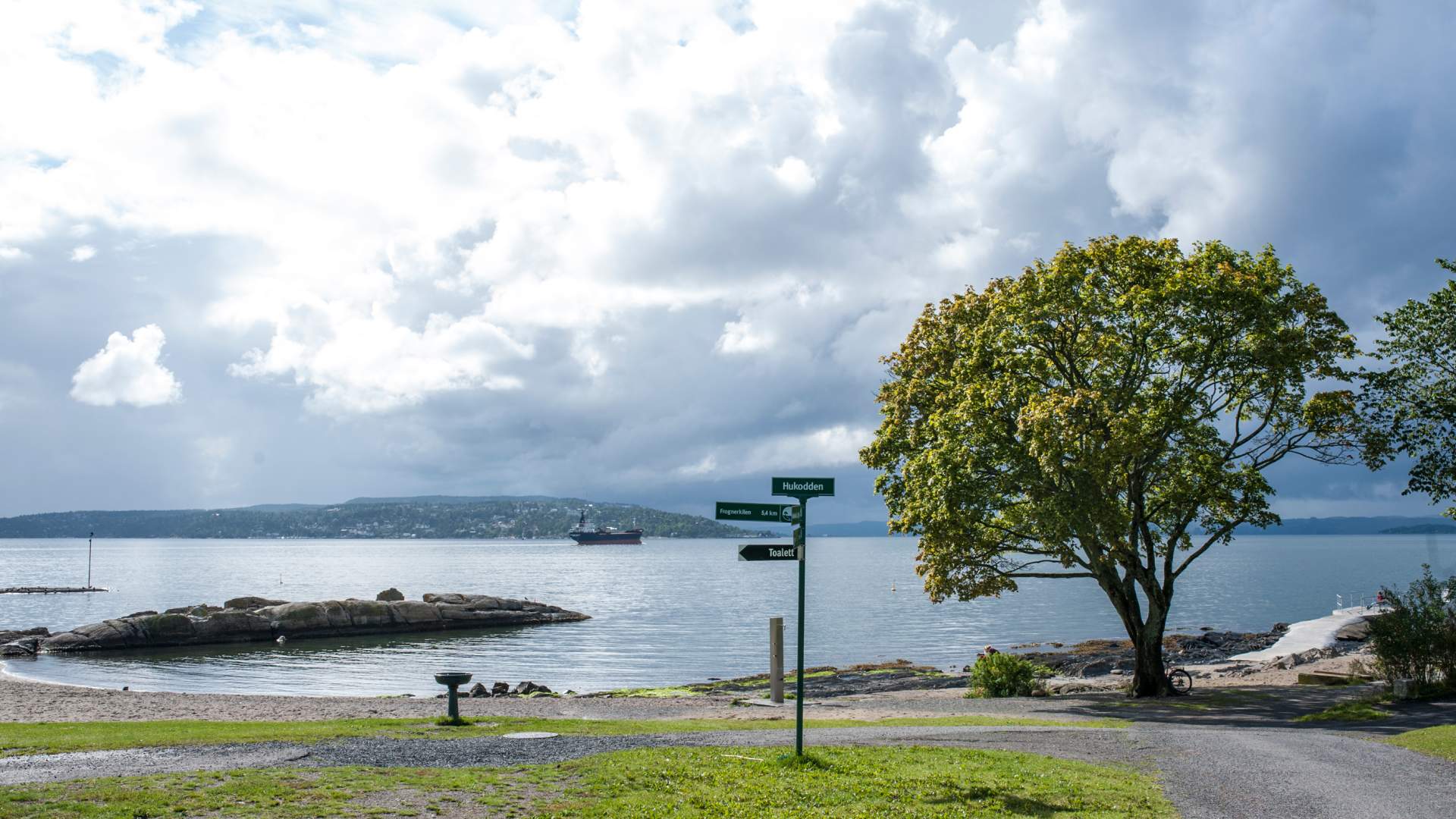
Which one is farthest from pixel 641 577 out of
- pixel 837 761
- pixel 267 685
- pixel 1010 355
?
pixel 837 761

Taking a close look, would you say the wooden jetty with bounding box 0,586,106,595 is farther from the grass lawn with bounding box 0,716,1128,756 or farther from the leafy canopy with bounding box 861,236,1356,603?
the leafy canopy with bounding box 861,236,1356,603

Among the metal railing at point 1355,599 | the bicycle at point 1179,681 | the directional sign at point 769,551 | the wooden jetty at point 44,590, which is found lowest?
the wooden jetty at point 44,590

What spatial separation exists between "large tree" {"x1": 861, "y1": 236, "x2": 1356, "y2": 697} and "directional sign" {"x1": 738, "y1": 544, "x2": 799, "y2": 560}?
12.1 meters

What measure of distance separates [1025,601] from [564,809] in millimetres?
99757

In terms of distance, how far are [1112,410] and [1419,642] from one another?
29.1 ft

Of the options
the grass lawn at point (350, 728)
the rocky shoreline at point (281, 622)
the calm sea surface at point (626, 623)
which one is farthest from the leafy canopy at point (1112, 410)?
the rocky shoreline at point (281, 622)

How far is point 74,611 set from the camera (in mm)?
88500

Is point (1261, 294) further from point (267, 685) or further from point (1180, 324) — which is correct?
point (267, 685)

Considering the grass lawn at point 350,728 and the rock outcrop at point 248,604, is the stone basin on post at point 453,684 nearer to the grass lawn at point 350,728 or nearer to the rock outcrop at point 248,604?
the grass lawn at point 350,728

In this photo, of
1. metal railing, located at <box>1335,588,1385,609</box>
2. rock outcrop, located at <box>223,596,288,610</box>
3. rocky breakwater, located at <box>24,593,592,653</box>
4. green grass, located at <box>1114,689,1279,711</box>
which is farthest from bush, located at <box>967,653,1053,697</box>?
metal railing, located at <box>1335,588,1385,609</box>

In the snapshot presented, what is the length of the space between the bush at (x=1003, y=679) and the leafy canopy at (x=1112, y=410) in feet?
8.48

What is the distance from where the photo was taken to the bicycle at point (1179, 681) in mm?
28253

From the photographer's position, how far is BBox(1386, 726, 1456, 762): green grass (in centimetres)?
1568

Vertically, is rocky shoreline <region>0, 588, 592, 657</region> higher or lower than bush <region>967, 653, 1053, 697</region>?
lower
